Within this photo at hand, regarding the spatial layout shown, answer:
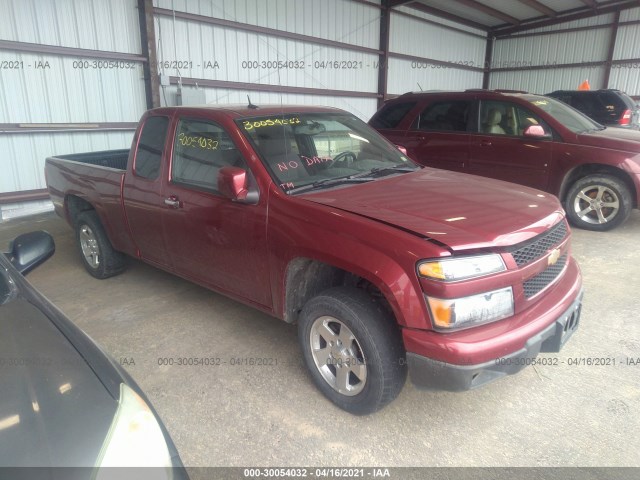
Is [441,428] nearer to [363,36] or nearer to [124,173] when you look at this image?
[124,173]

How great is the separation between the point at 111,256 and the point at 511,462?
12.6 feet

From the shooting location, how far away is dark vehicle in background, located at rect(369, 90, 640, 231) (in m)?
5.76

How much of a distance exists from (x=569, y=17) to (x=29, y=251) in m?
18.8

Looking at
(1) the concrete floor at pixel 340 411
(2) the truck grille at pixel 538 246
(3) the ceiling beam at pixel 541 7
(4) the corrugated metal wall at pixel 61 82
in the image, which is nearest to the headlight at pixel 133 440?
(1) the concrete floor at pixel 340 411

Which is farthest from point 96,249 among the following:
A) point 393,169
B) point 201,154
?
point 393,169

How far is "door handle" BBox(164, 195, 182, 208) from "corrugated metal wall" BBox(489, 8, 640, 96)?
17.2 metres

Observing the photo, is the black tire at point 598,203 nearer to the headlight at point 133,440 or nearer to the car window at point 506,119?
the car window at point 506,119

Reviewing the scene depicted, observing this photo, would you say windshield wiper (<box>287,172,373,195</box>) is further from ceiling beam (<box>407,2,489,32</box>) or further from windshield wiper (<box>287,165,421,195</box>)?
ceiling beam (<box>407,2,489,32</box>)

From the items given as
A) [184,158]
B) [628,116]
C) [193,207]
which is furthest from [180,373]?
[628,116]

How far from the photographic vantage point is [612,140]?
5.70 m

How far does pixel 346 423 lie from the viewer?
2555 millimetres

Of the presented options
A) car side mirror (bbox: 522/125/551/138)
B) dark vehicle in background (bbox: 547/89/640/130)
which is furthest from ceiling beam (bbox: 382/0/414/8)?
car side mirror (bbox: 522/125/551/138)

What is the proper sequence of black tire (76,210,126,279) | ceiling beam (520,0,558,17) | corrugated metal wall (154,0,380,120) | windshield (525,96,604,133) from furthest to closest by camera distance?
ceiling beam (520,0,558,17) < corrugated metal wall (154,0,380,120) < windshield (525,96,604,133) < black tire (76,210,126,279)

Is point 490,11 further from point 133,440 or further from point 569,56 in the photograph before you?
point 133,440
